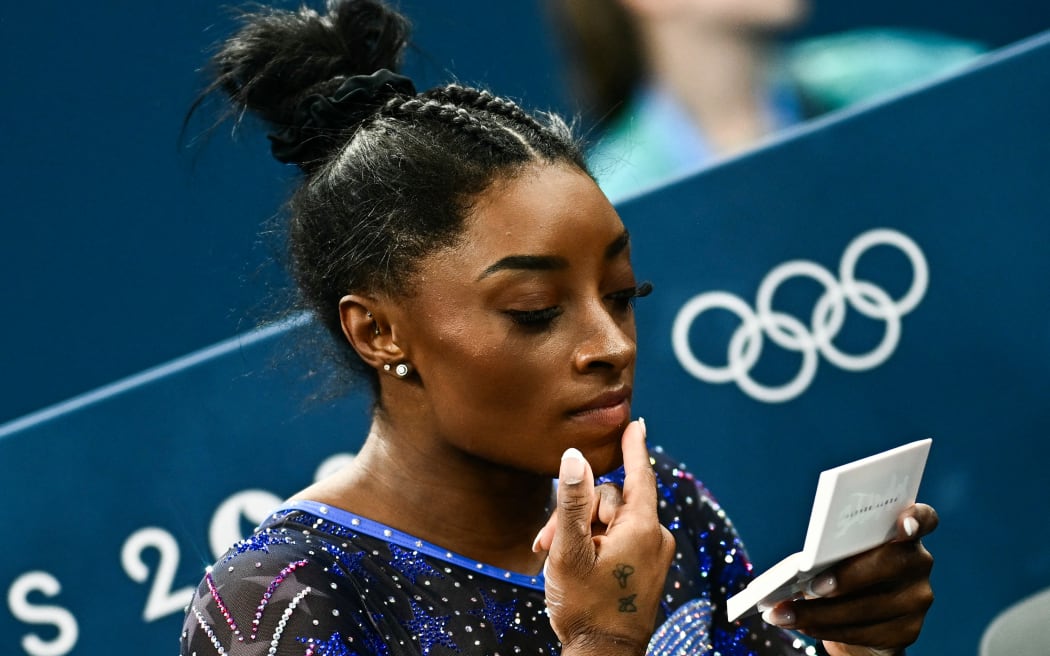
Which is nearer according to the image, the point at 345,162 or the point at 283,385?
the point at 345,162

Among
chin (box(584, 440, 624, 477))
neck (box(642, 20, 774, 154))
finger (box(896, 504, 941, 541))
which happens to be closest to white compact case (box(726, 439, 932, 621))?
finger (box(896, 504, 941, 541))

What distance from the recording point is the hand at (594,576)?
1558 millimetres

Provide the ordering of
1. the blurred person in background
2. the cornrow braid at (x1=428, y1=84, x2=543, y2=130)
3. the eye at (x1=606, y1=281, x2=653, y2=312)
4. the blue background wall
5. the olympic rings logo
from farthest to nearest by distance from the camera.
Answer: the blurred person in background
the blue background wall
the olympic rings logo
the cornrow braid at (x1=428, y1=84, x2=543, y2=130)
the eye at (x1=606, y1=281, x2=653, y2=312)

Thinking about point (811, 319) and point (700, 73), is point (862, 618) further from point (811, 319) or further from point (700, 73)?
point (700, 73)

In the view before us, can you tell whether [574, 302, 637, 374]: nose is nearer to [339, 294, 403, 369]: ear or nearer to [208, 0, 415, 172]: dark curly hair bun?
[339, 294, 403, 369]: ear

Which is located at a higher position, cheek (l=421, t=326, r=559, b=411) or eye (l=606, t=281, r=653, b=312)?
eye (l=606, t=281, r=653, b=312)

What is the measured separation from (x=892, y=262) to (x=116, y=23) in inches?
74.3

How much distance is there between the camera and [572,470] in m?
1.54

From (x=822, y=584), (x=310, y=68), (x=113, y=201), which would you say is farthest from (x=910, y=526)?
(x=113, y=201)

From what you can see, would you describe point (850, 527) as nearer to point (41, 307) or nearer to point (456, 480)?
point (456, 480)

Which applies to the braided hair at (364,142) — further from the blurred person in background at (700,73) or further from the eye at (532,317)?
the blurred person in background at (700,73)

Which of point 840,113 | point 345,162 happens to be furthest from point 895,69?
point 345,162

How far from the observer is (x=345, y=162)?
1.93m

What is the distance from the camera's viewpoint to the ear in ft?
6.03
